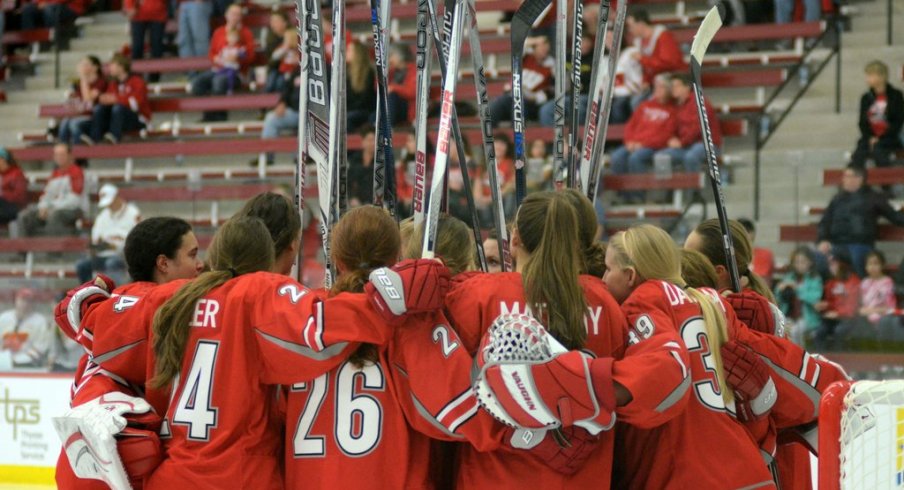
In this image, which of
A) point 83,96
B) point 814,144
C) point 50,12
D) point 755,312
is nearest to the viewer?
point 755,312

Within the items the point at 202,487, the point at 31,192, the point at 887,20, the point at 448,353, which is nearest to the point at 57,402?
the point at 31,192

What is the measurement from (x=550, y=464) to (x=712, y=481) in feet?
1.40

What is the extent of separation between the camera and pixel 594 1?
9.21 meters

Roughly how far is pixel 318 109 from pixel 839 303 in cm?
312

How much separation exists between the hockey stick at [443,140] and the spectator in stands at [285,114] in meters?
6.39

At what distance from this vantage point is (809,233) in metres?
5.88

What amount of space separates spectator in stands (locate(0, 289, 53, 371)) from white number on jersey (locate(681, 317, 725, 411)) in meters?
4.53

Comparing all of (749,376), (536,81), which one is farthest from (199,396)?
(536,81)

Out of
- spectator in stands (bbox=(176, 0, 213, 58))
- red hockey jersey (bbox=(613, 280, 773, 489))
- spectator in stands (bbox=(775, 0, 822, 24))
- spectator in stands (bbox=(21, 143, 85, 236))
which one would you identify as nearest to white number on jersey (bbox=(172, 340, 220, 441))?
red hockey jersey (bbox=(613, 280, 773, 489))

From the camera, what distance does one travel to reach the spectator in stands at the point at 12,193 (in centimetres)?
775

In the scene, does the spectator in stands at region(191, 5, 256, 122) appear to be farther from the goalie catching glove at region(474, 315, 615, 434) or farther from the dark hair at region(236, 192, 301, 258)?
the goalie catching glove at region(474, 315, 615, 434)

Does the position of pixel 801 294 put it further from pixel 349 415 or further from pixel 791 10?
pixel 791 10

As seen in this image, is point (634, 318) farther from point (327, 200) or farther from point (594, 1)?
point (594, 1)

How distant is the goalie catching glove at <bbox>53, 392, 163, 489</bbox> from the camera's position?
276 cm
